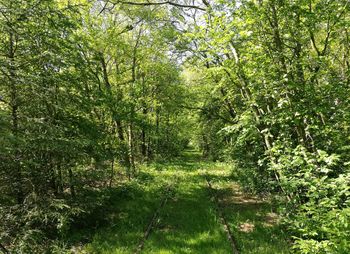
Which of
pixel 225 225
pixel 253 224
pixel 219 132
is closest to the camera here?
pixel 225 225

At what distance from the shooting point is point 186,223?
8469 millimetres

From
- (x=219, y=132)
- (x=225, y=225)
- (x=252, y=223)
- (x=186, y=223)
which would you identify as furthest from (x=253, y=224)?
(x=219, y=132)

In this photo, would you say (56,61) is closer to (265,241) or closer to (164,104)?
(265,241)

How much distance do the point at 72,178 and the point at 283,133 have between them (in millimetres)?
5918

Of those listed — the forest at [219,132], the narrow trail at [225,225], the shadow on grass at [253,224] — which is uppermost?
the forest at [219,132]

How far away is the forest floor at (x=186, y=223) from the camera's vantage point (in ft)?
22.1

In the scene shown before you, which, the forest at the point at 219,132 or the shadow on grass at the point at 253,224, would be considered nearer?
the forest at the point at 219,132

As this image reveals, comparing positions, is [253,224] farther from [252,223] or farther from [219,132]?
[219,132]

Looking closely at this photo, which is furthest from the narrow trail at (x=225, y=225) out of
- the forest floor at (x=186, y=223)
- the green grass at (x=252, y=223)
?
the green grass at (x=252, y=223)

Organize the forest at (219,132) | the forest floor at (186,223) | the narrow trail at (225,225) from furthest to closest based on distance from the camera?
the forest floor at (186,223) < the narrow trail at (225,225) < the forest at (219,132)

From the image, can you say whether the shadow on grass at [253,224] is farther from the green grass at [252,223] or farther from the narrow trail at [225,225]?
the narrow trail at [225,225]

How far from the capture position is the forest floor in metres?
6.74

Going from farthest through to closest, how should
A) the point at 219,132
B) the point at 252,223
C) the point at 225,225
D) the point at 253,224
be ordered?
1. the point at 219,132
2. the point at 252,223
3. the point at 253,224
4. the point at 225,225

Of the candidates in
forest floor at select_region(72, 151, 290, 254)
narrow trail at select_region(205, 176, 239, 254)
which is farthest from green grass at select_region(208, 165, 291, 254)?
narrow trail at select_region(205, 176, 239, 254)
